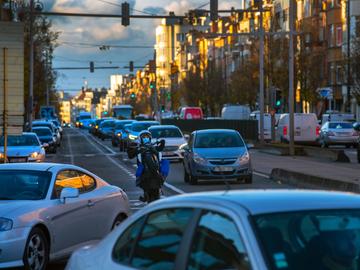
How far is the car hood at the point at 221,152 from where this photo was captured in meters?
26.2

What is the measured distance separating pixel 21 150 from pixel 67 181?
20.7 meters

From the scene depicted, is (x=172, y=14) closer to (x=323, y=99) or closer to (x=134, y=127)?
(x=134, y=127)

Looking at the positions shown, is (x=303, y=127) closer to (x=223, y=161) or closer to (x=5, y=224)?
(x=223, y=161)

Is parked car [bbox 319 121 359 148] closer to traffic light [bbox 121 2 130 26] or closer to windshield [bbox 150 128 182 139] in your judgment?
windshield [bbox 150 128 182 139]

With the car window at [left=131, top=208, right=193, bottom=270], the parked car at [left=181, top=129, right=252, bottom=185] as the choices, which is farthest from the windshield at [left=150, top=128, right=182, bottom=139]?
the car window at [left=131, top=208, right=193, bottom=270]

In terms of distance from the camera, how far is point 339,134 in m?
51.8

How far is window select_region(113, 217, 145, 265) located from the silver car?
5 centimetres

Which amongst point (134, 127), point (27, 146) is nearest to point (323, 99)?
point (134, 127)

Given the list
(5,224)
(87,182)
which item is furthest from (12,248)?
(87,182)

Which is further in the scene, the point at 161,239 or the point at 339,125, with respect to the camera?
the point at 339,125

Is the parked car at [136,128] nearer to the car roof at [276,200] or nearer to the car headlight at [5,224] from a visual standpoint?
the car headlight at [5,224]

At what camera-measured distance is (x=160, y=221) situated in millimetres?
5789

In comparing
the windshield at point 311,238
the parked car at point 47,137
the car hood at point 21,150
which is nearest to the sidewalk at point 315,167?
the car hood at point 21,150

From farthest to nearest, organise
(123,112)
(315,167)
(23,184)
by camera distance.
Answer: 1. (123,112)
2. (315,167)
3. (23,184)
